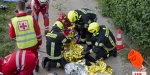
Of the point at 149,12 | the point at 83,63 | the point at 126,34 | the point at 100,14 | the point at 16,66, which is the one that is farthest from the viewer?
the point at 100,14

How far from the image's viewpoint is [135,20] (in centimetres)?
709

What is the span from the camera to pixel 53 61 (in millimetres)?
6527

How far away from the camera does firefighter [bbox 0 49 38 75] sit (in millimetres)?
4531

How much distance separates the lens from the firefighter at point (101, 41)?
21.9 feet

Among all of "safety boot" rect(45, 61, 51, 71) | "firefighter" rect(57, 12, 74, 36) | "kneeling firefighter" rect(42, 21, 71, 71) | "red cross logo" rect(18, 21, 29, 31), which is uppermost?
Answer: "red cross logo" rect(18, 21, 29, 31)

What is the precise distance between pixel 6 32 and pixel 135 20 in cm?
411

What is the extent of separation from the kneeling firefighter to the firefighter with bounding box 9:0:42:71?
2.08 feet

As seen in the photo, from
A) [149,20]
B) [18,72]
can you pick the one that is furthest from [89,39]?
[18,72]

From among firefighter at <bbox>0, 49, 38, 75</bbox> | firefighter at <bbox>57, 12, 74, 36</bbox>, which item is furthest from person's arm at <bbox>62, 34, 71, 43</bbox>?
firefighter at <bbox>0, 49, 38, 75</bbox>

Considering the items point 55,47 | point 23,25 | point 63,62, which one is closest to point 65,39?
point 55,47

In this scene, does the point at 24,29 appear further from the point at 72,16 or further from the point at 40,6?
the point at 40,6

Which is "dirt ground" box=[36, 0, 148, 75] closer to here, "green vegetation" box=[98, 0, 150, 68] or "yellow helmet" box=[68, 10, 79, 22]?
"green vegetation" box=[98, 0, 150, 68]

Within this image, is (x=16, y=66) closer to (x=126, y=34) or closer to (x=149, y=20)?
(x=149, y=20)

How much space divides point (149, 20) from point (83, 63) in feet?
6.89
